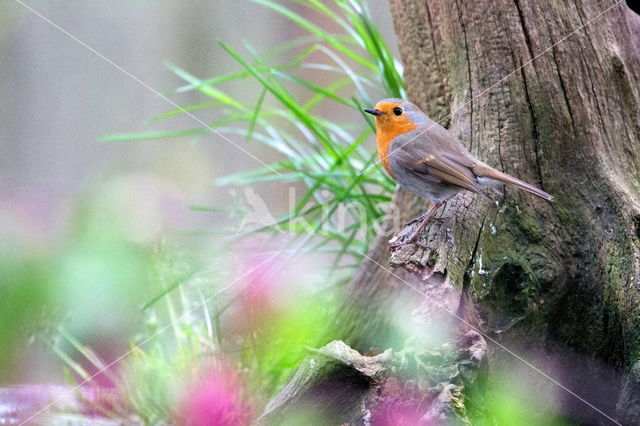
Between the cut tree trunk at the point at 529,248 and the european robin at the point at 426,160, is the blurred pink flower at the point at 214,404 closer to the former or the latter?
the cut tree trunk at the point at 529,248

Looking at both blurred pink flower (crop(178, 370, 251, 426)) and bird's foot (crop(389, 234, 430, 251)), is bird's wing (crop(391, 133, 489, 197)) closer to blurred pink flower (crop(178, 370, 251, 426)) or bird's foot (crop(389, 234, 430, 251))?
bird's foot (crop(389, 234, 430, 251))

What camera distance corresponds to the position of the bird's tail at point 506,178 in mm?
1589

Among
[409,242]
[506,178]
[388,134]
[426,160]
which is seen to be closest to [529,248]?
[506,178]

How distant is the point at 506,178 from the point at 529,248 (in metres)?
0.19

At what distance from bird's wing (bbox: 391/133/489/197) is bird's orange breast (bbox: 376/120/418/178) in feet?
0.12

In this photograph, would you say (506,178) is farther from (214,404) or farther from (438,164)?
(214,404)

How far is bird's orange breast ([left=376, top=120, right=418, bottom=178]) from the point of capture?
199 cm

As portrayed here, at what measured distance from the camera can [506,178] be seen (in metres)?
1.62

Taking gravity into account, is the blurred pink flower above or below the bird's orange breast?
below

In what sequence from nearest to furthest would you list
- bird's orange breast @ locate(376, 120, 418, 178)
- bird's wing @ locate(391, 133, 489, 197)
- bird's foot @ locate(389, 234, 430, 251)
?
bird's foot @ locate(389, 234, 430, 251) → bird's wing @ locate(391, 133, 489, 197) → bird's orange breast @ locate(376, 120, 418, 178)

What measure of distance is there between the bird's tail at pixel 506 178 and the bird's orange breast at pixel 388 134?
0.33 meters

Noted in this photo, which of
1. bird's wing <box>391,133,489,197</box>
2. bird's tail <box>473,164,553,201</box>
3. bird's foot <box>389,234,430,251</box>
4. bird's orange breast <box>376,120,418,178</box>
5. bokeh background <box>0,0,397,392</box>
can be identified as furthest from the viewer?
bokeh background <box>0,0,397,392</box>

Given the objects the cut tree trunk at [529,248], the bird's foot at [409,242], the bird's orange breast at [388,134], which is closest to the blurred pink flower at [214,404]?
the cut tree trunk at [529,248]

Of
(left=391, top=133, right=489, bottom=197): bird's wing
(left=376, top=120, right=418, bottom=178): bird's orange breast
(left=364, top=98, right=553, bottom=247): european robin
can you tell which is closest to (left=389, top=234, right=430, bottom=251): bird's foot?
(left=364, top=98, right=553, bottom=247): european robin
